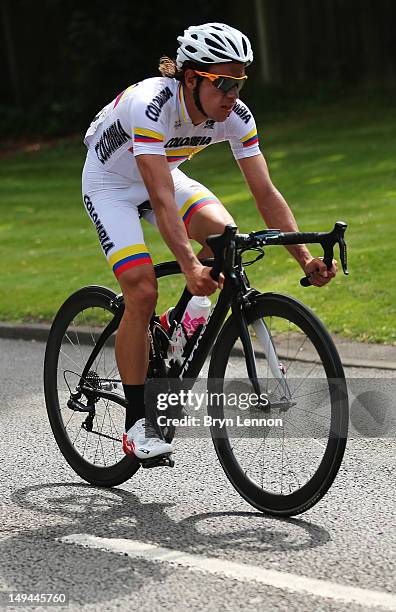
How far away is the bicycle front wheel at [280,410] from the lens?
4684mm

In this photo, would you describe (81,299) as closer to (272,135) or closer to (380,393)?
(380,393)

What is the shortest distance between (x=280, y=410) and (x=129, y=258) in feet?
2.97

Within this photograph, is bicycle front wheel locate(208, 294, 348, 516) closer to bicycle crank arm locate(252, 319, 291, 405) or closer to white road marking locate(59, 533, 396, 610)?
bicycle crank arm locate(252, 319, 291, 405)

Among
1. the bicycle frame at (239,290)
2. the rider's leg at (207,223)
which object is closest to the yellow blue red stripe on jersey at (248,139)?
the rider's leg at (207,223)

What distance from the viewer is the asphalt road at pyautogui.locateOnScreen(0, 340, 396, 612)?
4180mm

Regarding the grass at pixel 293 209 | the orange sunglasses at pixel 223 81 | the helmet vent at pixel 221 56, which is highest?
→ the helmet vent at pixel 221 56

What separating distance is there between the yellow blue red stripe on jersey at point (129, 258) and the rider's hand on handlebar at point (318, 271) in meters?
0.68

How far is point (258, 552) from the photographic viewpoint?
14.9 ft

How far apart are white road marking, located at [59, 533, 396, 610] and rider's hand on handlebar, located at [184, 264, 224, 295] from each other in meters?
1.00

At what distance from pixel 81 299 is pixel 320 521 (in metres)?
1.63

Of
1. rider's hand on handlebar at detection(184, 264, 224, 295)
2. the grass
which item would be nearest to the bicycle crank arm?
rider's hand on handlebar at detection(184, 264, 224, 295)

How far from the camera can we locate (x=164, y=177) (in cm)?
493

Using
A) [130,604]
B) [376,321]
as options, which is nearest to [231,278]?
[130,604]

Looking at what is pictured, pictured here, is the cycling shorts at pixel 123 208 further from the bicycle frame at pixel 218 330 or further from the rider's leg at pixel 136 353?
the bicycle frame at pixel 218 330
